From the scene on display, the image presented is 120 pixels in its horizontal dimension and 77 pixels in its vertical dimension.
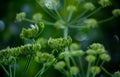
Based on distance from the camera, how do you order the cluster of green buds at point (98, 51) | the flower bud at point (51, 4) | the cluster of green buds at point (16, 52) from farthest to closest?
the flower bud at point (51, 4) → the cluster of green buds at point (98, 51) → the cluster of green buds at point (16, 52)

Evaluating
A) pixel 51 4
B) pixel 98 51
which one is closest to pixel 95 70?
pixel 98 51

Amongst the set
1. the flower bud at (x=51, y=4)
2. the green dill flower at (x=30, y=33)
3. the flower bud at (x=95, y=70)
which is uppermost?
the flower bud at (x=51, y=4)

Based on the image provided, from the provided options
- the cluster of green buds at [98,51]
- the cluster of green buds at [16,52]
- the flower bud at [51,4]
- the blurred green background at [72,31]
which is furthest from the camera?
the blurred green background at [72,31]

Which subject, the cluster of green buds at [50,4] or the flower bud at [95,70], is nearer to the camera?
the flower bud at [95,70]

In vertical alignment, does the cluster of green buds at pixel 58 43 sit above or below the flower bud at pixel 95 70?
above

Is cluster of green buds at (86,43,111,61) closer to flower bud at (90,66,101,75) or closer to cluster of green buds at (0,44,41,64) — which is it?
flower bud at (90,66,101,75)

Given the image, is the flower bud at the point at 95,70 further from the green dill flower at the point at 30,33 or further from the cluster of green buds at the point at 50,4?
the cluster of green buds at the point at 50,4

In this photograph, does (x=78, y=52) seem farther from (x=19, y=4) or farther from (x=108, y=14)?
(x=19, y=4)

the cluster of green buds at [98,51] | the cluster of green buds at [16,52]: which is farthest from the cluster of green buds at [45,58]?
the cluster of green buds at [98,51]
